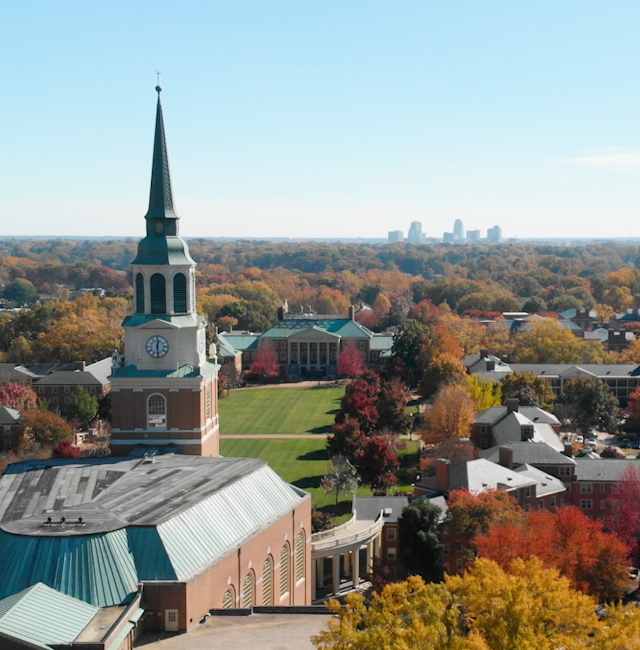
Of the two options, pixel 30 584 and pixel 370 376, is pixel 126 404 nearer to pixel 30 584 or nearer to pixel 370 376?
pixel 30 584

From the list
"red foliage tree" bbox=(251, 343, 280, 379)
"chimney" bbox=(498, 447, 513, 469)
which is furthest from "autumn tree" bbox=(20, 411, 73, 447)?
"red foliage tree" bbox=(251, 343, 280, 379)

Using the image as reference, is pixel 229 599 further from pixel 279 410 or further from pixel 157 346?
pixel 279 410

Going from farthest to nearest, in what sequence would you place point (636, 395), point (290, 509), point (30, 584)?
point (636, 395)
point (290, 509)
point (30, 584)

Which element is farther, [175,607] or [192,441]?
[192,441]

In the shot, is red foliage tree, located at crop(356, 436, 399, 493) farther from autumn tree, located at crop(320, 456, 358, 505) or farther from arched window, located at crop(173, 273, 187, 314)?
arched window, located at crop(173, 273, 187, 314)

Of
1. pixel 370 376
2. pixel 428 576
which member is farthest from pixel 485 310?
pixel 428 576

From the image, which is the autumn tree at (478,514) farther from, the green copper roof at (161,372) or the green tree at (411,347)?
the green tree at (411,347)
